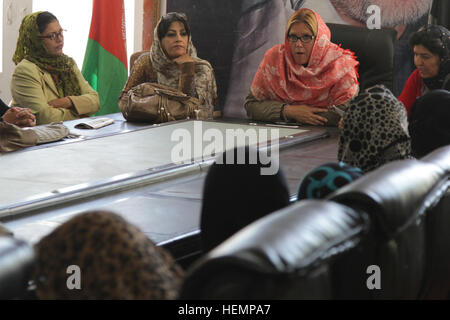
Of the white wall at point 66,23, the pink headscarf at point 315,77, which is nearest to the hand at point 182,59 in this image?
the pink headscarf at point 315,77

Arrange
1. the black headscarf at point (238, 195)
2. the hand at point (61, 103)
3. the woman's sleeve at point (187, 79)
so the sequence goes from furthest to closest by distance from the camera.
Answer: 1. the hand at point (61, 103)
2. the woman's sleeve at point (187, 79)
3. the black headscarf at point (238, 195)

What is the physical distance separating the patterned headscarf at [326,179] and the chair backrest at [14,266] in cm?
73

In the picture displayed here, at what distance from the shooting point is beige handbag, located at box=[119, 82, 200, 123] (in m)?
3.32

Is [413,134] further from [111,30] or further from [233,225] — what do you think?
[111,30]

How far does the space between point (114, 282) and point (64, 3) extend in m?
5.43

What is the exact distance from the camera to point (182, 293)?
2.47 feet

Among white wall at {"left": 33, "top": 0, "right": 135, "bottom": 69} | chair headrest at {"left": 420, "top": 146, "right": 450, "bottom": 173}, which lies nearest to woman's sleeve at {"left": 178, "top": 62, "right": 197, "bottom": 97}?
chair headrest at {"left": 420, "top": 146, "right": 450, "bottom": 173}

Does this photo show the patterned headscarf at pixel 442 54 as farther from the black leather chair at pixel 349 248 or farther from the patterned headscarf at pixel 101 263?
the patterned headscarf at pixel 101 263

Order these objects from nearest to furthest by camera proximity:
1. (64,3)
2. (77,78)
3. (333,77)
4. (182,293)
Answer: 1. (182,293)
2. (333,77)
3. (77,78)
4. (64,3)

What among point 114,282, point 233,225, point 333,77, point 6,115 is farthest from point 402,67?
point 114,282

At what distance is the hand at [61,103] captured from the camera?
370cm

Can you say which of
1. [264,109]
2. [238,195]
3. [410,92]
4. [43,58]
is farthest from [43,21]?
[238,195]

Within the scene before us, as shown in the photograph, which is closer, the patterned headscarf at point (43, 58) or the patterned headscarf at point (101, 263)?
the patterned headscarf at point (101, 263)

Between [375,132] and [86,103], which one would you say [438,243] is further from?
[86,103]
